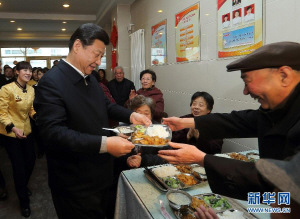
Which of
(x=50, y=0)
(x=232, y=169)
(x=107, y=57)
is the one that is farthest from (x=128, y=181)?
(x=107, y=57)

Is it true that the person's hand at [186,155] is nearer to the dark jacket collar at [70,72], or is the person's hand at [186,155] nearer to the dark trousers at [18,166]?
the dark jacket collar at [70,72]

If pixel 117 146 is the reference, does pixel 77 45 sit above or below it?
above

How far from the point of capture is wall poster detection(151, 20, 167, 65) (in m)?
3.87

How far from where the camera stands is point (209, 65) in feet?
9.00

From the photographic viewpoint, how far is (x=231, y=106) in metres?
2.43

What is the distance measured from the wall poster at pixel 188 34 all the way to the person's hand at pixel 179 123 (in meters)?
1.49

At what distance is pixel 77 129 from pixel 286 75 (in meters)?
1.08

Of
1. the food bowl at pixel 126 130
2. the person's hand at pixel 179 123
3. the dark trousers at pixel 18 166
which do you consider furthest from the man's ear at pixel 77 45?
the dark trousers at pixel 18 166

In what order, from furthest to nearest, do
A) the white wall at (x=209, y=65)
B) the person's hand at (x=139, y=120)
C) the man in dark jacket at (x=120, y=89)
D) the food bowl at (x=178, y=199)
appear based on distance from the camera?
the man in dark jacket at (x=120, y=89) < the white wall at (x=209, y=65) < the person's hand at (x=139, y=120) < the food bowl at (x=178, y=199)

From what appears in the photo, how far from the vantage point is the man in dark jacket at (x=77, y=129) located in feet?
4.30

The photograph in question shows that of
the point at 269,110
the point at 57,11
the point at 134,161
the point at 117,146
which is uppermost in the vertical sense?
the point at 57,11

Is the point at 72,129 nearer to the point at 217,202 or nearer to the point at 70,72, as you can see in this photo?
the point at 70,72

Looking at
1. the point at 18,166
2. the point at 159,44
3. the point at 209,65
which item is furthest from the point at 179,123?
the point at 159,44

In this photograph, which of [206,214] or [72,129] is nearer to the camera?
[206,214]
